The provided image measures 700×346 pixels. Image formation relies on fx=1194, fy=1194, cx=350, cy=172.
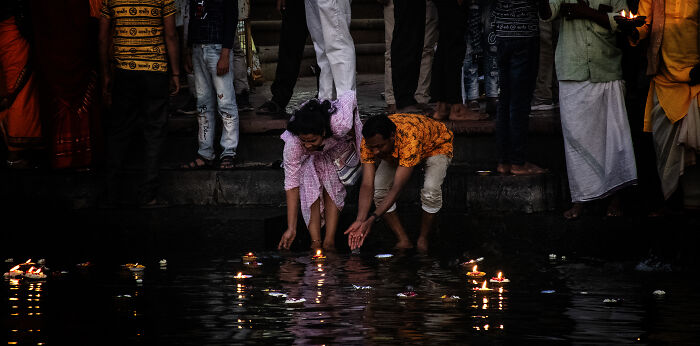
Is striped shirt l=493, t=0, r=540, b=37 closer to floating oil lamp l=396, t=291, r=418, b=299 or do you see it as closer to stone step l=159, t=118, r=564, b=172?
stone step l=159, t=118, r=564, b=172

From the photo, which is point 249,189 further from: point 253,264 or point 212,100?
point 253,264

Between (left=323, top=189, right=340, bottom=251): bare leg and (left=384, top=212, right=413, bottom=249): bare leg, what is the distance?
0.39 metres

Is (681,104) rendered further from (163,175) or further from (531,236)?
(163,175)

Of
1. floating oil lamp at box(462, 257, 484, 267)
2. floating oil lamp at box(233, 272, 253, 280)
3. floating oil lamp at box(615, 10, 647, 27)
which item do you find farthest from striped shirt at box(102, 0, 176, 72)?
floating oil lamp at box(615, 10, 647, 27)

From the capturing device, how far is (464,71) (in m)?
10.7

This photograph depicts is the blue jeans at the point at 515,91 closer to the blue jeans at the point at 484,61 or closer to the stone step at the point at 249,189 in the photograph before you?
the stone step at the point at 249,189

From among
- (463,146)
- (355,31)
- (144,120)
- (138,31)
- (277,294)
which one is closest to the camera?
(277,294)

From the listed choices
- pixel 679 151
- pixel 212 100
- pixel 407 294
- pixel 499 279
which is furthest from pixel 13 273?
pixel 679 151

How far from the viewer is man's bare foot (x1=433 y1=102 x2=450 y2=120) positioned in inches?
399

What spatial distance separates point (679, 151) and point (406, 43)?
259 cm

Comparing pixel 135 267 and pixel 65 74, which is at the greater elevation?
pixel 65 74

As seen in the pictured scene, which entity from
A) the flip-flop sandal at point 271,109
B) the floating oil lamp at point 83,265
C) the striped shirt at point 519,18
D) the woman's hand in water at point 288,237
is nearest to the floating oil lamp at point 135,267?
the floating oil lamp at point 83,265

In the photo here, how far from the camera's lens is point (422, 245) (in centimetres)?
894

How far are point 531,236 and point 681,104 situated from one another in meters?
1.49
